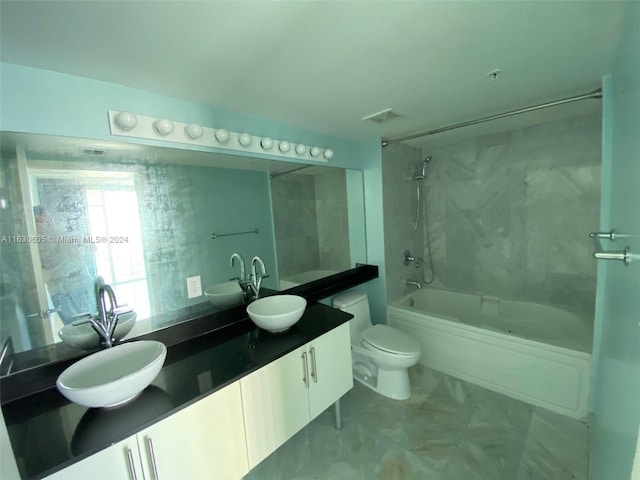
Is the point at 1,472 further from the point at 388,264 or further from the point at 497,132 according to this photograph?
the point at 497,132

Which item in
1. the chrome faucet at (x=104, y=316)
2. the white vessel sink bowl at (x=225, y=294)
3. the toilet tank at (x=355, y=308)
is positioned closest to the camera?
the chrome faucet at (x=104, y=316)

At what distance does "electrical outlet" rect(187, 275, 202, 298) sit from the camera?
1682 millimetres

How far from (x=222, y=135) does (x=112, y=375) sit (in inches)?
52.5

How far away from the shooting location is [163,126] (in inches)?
52.4

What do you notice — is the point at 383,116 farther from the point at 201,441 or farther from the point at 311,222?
the point at 201,441

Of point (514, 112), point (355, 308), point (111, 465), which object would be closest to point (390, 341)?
point (355, 308)

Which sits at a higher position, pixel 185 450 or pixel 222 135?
pixel 222 135

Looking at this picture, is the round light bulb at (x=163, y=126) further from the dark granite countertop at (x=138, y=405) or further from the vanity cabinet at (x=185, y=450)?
the vanity cabinet at (x=185, y=450)

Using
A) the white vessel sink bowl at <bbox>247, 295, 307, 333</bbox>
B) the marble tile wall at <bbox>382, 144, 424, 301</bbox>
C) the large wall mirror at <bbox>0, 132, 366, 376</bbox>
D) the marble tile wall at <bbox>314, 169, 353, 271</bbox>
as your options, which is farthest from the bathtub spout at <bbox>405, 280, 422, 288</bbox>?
the white vessel sink bowl at <bbox>247, 295, 307, 333</bbox>

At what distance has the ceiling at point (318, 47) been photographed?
90 centimetres

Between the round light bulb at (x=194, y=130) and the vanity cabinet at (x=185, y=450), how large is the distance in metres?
1.31

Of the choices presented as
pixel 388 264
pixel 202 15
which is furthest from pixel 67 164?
pixel 388 264

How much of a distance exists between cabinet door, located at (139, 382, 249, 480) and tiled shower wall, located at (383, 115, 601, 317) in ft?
6.37

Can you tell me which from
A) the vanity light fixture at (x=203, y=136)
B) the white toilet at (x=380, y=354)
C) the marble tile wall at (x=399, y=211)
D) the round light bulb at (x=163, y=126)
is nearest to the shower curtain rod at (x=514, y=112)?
the marble tile wall at (x=399, y=211)
